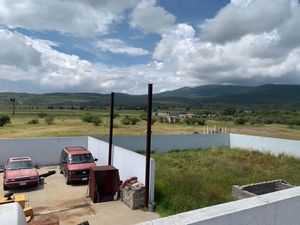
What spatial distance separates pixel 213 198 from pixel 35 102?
174407 millimetres

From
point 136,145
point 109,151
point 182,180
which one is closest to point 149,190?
point 182,180

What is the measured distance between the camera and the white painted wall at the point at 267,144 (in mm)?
21462

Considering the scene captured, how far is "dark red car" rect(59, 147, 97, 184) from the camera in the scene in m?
15.0

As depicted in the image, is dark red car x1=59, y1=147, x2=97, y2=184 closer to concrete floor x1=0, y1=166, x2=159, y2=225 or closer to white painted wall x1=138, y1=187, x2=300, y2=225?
concrete floor x1=0, y1=166, x2=159, y2=225

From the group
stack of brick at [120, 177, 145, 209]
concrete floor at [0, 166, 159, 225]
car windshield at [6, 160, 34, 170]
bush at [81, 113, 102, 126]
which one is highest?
bush at [81, 113, 102, 126]

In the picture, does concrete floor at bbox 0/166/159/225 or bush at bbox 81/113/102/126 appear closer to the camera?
concrete floor at bbox 0/166/159/225

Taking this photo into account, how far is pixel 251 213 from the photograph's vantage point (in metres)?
4.14

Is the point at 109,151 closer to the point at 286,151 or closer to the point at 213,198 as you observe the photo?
the point at 213,198

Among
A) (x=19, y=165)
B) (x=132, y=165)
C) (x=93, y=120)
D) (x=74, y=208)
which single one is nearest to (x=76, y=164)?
(x=19, y=165)

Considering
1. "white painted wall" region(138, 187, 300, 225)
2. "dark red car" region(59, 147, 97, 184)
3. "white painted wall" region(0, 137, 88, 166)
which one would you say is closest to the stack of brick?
"dark red car" region(59, 147, 97, 184)

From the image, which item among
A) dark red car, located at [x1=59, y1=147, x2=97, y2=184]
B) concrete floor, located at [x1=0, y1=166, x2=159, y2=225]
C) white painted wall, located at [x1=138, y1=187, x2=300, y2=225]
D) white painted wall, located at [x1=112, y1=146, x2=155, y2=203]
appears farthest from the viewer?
dark red car, located at [x1=59, y1=147, x2=97, y2=184]

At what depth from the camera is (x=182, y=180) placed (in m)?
13.6

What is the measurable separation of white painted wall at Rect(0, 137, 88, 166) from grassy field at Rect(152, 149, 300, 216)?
6.39 metres

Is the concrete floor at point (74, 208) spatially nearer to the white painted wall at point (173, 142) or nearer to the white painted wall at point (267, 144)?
the white painted wall at point (173, 142)
